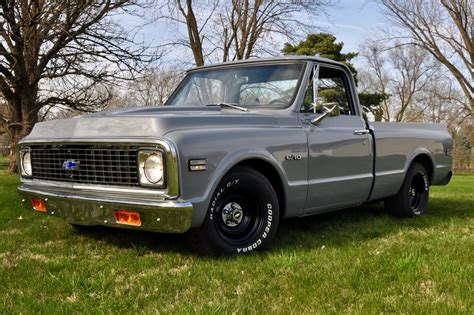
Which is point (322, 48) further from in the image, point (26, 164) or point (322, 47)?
point (26, 164)

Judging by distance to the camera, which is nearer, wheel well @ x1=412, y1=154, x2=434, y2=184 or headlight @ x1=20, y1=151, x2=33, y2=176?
headlight @ x1=20, y1=151, x2=33, y2=176

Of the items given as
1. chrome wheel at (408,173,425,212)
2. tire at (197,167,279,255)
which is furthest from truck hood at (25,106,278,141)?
chrome wheel at (408,173,425,212)

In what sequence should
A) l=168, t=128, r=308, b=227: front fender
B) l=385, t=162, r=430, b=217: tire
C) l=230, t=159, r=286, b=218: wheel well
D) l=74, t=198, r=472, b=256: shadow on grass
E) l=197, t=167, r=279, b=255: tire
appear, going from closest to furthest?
l=168, t=128, r=308, b=227: front fender → l=197, t=167, r=279, b=255: tire → l=230, t=159, r=286, b=218: wheel well → l=74, t=198, r=472, b=256: shadow on grass → l=385, t=162, r=430, b=217: tire

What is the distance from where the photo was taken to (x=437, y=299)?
9.89ft

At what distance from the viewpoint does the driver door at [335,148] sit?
186 inches

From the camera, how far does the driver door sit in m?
4.72

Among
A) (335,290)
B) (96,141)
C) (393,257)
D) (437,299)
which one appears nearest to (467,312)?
(437,299)

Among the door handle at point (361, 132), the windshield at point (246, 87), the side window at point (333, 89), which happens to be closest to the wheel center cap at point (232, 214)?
the windshield at point (246, 87)

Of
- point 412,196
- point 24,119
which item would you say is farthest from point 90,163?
point 24,119

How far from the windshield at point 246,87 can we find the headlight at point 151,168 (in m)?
1.57

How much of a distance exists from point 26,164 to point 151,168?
1.71 meters

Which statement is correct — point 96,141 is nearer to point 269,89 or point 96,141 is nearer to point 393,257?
point 269,89

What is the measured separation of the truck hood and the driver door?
563 mm

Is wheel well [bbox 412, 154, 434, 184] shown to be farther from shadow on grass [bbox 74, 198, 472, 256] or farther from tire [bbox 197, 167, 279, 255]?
tire [bbox 197, 167, 279, 255]
